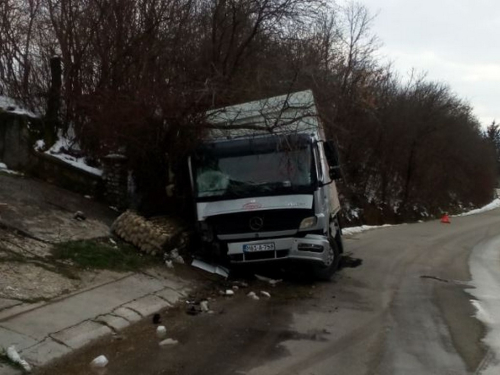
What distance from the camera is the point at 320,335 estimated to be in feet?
22.8

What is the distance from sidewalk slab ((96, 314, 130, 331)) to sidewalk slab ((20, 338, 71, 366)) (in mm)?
911

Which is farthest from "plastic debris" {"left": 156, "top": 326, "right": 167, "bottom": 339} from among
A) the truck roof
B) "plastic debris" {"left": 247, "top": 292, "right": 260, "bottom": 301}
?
the truck roof

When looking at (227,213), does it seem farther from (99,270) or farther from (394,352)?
(394,352)

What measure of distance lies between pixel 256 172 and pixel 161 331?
12.7 ft

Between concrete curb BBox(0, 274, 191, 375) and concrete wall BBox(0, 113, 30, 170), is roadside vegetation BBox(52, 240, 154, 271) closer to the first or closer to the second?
concrete curb BBox(0, 274, 191, 375)

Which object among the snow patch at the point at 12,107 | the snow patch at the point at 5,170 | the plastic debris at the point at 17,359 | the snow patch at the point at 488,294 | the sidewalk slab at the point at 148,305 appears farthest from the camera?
the snow patch at the point at 12,107

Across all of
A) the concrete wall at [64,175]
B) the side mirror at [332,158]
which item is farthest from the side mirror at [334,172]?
the concrete wall at [64,175]

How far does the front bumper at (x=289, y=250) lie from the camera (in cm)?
971

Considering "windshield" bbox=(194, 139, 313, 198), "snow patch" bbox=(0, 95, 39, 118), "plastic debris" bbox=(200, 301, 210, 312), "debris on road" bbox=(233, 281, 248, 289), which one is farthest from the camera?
"snow patch" bbox=(0, 95, 39, 118)

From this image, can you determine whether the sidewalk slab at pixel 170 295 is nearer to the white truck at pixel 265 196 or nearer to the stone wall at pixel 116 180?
the white truck at pixel 265 196

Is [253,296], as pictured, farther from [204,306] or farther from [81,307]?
[81,307]

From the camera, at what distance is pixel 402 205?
39.5 m

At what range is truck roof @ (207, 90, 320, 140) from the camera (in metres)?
10.5

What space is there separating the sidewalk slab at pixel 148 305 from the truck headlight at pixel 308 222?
283 cm
